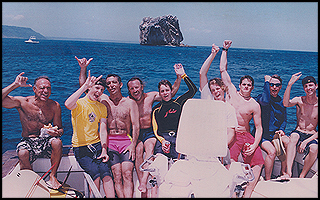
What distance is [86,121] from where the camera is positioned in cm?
277

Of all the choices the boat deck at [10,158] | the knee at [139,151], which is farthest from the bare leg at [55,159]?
the knee at [139,151]

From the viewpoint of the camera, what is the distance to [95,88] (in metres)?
2.78

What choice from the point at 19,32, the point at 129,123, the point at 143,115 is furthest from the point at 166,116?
the point at 19,32

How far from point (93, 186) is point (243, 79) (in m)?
2.17

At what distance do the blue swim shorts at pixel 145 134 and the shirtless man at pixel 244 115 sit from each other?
981 mm

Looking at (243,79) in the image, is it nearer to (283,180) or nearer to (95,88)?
(283,180)

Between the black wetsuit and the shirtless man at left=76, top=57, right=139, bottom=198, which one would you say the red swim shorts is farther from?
the shirtless man at left=76, top=57, right=139, bottom=198

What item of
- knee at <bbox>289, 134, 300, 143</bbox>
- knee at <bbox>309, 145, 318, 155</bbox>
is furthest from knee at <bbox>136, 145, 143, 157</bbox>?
knee at <bbox>309, 145, 318, 155</bbox>

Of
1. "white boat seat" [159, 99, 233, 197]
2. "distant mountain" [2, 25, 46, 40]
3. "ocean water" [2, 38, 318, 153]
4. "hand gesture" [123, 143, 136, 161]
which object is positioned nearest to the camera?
"white boat seat" [159, 99, 233, 197]

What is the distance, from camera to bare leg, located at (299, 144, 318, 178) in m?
2.97

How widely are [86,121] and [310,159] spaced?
108 inches

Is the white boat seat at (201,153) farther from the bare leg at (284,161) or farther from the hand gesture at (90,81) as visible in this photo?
the bare leg at (284,161)

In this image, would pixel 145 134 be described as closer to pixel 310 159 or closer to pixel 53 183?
pixel 53 183

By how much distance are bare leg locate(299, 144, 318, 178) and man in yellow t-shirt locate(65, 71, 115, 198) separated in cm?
235
